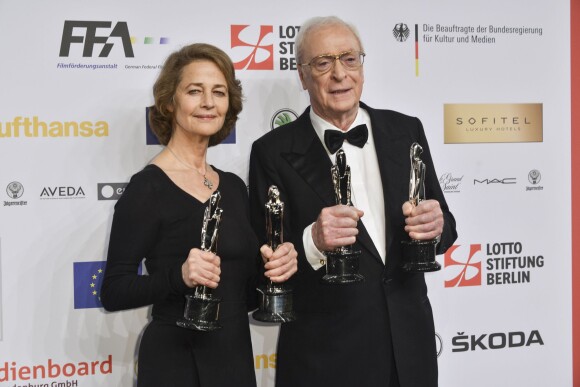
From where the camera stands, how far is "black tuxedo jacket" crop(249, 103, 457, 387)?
2.21 meters

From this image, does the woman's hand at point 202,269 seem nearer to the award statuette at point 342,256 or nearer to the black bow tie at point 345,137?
the award statuette at point 342,256

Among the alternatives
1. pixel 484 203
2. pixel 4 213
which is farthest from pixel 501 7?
pixel 4 213

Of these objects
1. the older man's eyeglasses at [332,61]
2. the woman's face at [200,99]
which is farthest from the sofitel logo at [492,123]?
the woman's face at [200,99]

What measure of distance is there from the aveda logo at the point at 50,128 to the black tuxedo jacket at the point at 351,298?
792mm

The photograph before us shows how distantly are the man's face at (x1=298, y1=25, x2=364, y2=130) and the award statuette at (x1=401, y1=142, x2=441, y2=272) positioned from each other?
1.11 ft

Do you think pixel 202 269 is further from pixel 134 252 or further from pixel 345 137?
pixel 345 137

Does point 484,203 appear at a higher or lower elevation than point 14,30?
lower

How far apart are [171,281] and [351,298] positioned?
0.56m

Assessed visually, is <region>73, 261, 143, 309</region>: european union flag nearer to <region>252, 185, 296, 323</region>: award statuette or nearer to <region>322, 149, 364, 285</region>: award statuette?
<region>252, 185, 296, 323</region>: award statuette

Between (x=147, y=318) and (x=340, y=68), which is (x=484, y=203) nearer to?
(x=340, y=68)

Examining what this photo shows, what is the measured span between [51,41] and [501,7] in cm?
189

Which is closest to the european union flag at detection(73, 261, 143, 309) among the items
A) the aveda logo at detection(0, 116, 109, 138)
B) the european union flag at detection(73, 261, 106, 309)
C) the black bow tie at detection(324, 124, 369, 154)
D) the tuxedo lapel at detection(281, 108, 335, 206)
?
the european union flag at detection(73, 261, 106, 309)

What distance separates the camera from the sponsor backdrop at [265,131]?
9.06 feet

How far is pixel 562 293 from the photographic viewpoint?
341cm
